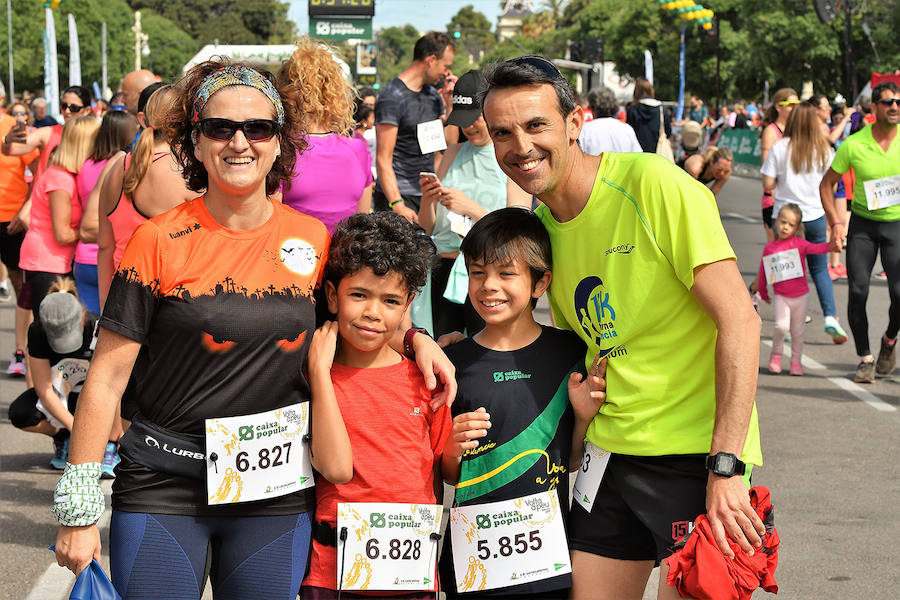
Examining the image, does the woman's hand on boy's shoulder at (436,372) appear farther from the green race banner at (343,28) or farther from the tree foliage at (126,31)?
the green race banner at (343,28)

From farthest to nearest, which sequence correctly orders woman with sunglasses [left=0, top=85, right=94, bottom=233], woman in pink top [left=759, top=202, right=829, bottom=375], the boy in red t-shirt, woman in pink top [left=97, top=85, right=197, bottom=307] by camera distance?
woman in pink top [left=759, top=202, right=829, bottom=375] → woman with sunglasses [left=0, top=85, right=94, bottom=233] → woman in pink top [left=97, top=85, right=197, bottom=307] → the boy in red t-shirt

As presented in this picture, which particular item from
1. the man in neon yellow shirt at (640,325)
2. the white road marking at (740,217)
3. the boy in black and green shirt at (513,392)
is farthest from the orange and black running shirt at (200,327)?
the white road marking at (740,217)

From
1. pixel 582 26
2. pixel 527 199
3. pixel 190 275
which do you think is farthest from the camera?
pixel 582 26

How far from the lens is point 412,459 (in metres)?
3.24

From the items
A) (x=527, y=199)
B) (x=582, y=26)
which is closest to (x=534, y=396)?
(x=527, y=199)

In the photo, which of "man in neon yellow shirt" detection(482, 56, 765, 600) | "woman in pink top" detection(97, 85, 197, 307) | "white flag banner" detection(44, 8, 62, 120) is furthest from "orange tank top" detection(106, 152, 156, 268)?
"white flag banner" detection(44, 8, 62, 120)

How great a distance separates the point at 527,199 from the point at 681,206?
289 cm

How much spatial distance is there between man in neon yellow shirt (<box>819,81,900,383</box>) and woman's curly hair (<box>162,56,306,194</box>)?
255 inches

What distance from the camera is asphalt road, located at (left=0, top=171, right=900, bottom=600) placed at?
5055mm

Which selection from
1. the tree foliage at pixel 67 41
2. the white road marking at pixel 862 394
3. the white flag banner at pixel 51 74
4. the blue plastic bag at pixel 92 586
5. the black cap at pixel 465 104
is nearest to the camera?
the blue plastic bag at pixel 92 586

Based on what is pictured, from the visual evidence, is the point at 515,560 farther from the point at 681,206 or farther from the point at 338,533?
the point at 681,206

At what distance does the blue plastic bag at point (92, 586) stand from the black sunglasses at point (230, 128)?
111 cm

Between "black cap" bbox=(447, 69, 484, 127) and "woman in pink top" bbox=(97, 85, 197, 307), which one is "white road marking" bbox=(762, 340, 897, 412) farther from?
"woman in pink top" bbox=(97, 85, 197, 307)

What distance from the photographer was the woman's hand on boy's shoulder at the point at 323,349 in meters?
3.09
